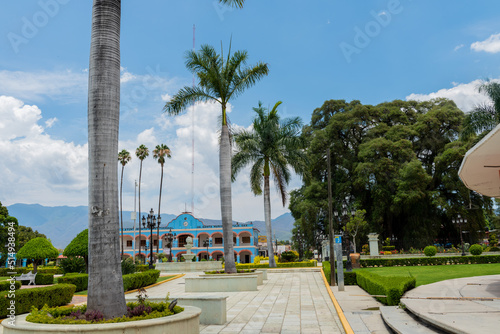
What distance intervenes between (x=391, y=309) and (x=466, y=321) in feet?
10.00

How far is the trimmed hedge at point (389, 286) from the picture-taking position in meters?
10.7

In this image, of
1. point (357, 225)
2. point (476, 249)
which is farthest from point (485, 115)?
point (357, 225)

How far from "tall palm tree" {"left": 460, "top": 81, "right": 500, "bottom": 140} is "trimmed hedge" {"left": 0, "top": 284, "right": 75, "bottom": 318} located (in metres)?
28.1

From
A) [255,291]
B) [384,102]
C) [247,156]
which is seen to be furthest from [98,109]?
[384,102]

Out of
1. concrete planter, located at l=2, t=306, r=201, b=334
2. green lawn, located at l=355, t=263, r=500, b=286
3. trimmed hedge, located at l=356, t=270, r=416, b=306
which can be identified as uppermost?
concrete planter, located at l=2, t=306, r=201, b=334

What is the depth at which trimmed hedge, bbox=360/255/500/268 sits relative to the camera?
3080 centimetres

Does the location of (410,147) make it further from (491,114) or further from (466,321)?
(466,321)

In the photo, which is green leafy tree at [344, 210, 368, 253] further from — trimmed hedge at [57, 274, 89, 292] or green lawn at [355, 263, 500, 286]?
trimmed hedge at [57, 274, 89, 292]

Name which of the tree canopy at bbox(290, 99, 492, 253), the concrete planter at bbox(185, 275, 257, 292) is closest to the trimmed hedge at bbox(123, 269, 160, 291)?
the concrete planter at bbox(185, 275, 257, 292)

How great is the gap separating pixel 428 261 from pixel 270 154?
1523 cm

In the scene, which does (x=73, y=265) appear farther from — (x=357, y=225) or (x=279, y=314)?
(x=357, y=225)

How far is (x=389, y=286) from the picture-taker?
11258 mm

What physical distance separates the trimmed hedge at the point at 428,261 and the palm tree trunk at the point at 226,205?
59.4ft

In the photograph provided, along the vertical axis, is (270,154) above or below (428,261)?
above
